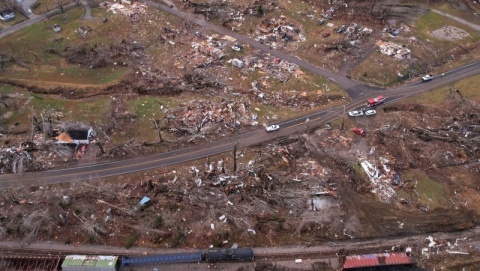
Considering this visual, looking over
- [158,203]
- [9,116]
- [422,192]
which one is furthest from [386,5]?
[9,116]

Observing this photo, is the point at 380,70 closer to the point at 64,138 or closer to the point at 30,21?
the point at 64,138

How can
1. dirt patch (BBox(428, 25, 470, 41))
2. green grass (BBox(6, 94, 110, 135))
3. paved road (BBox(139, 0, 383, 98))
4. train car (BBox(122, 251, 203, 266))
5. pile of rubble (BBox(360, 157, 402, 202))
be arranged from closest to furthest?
train car (BBox(122, 251, 203, 266)), pile of rubble (BBox(360, 157, 402, 202)), green grass (BBox(6, 94, 110, 135)), paved road (BBox(139, 0, 383, 98)), dirt patch (BBox(428, 25, 470, 41))

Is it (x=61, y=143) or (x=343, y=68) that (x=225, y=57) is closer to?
(x=343, y=68)

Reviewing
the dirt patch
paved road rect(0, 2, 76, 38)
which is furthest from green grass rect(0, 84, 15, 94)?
the dirt patch

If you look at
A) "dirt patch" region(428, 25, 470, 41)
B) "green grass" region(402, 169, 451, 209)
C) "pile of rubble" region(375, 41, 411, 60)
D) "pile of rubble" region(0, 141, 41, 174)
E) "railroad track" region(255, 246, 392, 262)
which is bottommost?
"railroad track" region(255, 246, 392, 262)

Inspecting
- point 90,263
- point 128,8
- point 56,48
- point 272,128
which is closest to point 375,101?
point 272,128

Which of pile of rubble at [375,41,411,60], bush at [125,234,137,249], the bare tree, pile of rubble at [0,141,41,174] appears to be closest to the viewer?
bush at [125,234,137,249]

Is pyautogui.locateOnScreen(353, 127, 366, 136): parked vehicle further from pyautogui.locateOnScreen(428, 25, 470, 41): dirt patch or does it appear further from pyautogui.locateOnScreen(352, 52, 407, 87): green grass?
pyautogui.locateOnScreen(428, 25, 470, 41): dirt patch
